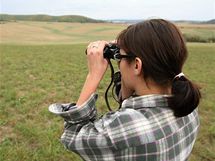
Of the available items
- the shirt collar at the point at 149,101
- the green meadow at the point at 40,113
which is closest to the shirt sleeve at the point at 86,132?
the shirt collar at the point at 149,101

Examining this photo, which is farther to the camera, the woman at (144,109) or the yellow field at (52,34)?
the yellow field at (52,34)

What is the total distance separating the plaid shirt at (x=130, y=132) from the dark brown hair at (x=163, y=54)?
66mm

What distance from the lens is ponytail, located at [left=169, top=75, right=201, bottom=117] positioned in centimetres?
147

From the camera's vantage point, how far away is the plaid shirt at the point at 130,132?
55.9 inches

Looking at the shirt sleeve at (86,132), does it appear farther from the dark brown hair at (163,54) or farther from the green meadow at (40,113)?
the green meadow at (40,113)

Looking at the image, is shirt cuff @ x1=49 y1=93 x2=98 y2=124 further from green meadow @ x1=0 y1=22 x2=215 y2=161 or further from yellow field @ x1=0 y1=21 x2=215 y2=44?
yellow field @ x1=0 y1=21 x2=215 y2=44

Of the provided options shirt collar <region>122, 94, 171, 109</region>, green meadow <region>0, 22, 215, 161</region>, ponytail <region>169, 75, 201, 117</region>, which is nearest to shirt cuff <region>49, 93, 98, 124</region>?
shirt collar <region>122, 94, 171, 109</region>

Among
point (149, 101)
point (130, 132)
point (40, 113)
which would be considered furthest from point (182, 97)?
point (40, 113)

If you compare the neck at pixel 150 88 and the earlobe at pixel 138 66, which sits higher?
the earlobe at pixel 138 66

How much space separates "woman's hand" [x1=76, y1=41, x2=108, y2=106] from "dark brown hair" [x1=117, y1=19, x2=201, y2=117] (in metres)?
0.12

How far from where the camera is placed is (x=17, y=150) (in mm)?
4492

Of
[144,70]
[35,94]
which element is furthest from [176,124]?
[35,94]

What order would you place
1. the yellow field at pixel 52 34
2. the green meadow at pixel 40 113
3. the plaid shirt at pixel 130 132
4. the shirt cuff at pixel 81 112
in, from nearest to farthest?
the plaid shirt at pixel 130 132 < the shirt cuff at pixel 81 112 < the green meadow at pixel 40 113 < the yellow field at pixel 52 34

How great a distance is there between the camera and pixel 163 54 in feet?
4.71
